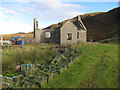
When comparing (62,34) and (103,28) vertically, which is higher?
(103,28)

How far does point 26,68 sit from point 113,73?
5.59 m

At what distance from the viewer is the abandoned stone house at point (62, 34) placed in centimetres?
2075

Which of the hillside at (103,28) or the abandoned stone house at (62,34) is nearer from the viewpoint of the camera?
the abandoned stone house at (62,34)

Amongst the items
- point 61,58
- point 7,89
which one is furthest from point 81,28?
point 7,89

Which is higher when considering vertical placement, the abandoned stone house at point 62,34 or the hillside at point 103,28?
the hillside at point 103,28

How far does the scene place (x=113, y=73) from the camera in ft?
23.1

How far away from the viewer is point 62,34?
20719mm

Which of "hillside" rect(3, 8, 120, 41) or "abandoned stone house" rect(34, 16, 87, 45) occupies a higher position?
"hillside" rect(3, 8, 120, 41)

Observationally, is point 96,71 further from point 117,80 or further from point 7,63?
point 7,63

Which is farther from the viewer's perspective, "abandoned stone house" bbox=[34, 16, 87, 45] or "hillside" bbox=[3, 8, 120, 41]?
"hillside" bbox=[3, 8, 120, 41]

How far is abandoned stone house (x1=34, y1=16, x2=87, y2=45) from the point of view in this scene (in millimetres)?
20750

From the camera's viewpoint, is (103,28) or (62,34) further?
(103,28)

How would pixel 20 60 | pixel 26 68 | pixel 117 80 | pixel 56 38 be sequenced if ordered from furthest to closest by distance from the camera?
pixel 56 38 → pixel 20 60 → pixel 26 68 → pixel 117 80

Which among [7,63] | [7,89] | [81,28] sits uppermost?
[81,28]
